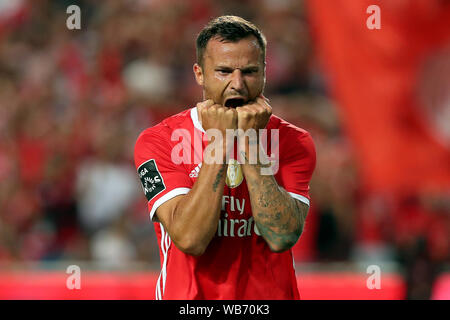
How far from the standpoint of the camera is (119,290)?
6.09 meters

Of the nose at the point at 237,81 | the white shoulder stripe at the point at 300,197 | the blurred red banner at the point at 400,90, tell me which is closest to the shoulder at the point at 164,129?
the nose at the point at 237,81


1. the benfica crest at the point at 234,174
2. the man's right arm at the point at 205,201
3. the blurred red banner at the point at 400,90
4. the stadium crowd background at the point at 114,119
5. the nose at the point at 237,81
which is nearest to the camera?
the man's right arm at the point at 205,201

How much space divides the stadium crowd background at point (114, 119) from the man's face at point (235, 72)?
404 centimetres

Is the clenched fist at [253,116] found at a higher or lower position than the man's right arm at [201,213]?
higher

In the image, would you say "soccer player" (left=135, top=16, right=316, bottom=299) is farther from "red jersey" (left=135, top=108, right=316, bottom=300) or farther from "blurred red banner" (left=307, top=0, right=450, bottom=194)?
"blurred red banner" (left=307, top=0, right=450, bottom=194)

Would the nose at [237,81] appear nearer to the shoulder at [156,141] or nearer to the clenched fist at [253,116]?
the clenched fist at [253,116]

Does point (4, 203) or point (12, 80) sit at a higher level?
point (12, 80)

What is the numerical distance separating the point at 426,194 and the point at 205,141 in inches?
191

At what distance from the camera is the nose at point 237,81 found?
330cm

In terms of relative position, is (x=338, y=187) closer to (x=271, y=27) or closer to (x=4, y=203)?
(x=271, y=27)

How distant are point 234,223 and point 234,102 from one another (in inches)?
21.1

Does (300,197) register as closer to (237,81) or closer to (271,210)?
Result: (271,210)
